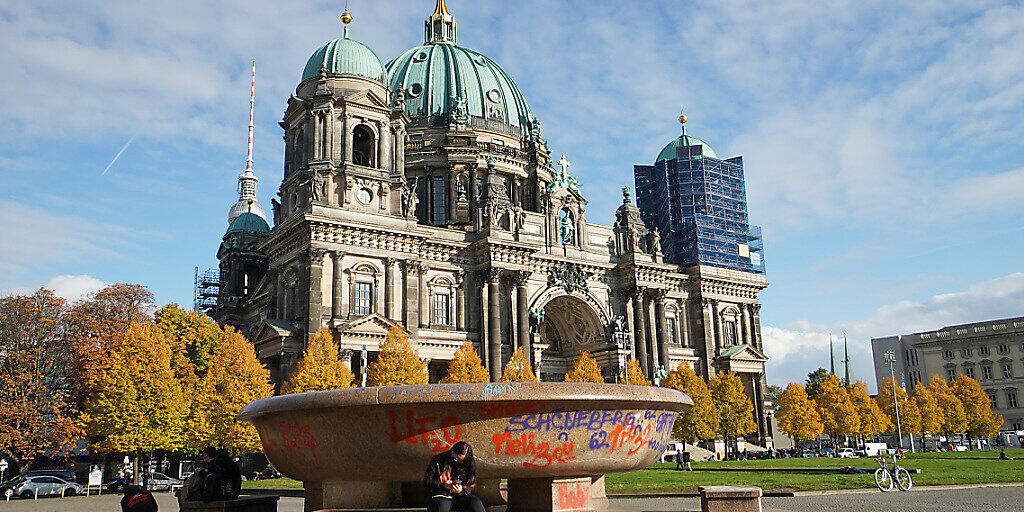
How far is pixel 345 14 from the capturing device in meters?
61.4

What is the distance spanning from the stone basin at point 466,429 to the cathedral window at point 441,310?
4613cm

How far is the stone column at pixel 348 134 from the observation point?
178ft

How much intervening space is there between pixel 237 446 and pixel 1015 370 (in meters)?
92.6

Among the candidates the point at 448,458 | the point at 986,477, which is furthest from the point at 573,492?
the point at 986,477

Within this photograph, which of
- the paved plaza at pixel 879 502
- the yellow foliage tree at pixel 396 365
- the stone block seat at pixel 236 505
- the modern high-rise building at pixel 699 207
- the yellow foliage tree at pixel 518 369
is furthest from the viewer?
the modern high-rise building at pixel 699 207

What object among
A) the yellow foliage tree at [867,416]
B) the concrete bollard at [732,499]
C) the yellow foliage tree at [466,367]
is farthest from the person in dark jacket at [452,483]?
the yellow foliage tree at [867,416]

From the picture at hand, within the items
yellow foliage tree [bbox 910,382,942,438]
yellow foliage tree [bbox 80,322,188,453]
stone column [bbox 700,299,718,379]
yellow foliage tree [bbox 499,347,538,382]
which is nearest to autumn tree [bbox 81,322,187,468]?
yellow foliage tree [bbox 80,322,188,453]

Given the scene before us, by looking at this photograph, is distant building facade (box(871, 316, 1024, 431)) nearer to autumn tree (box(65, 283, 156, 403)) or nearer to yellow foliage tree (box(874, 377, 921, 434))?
yellow foliage tree (box(874, 377, 921, 434))

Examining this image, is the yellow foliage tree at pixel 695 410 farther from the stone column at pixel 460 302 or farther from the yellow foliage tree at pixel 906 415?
the yellow foliage tree at pixel 906 415

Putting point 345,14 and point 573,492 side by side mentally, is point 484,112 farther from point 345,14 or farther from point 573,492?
point 573,492

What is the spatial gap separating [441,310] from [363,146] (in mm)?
12799

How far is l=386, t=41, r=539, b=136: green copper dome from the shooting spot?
74500 mm

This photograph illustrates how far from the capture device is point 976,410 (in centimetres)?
8888

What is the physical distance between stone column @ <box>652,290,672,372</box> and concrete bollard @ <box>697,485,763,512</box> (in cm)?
5502
